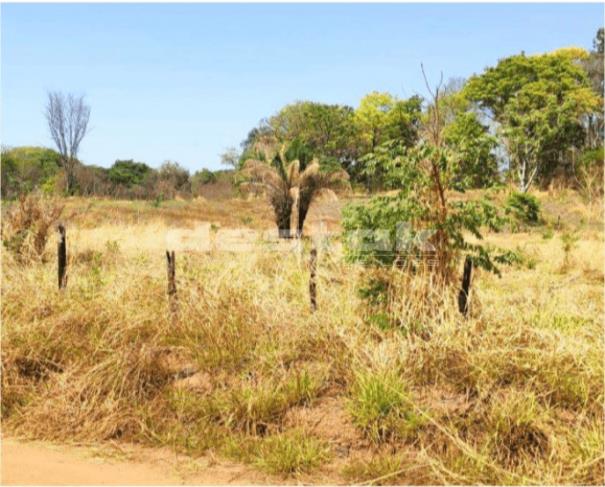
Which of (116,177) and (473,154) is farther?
(116,177)

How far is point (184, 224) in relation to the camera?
19625mm

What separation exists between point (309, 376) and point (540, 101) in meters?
32.4

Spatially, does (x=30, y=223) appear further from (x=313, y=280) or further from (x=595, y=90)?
(x=595, y=90)

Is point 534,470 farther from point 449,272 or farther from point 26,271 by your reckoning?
point 26,271

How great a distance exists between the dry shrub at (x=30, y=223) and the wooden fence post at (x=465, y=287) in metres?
6.44

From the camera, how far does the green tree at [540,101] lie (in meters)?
32.3

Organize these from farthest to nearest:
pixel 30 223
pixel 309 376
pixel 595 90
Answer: pixel 595 90 < pixel 30 223 < pixel 309 376

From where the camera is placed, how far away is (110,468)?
4672mm

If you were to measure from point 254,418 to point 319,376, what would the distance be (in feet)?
2.22

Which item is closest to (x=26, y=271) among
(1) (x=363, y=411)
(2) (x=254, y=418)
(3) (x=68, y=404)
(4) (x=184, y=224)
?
(3) (x=68, y=404)

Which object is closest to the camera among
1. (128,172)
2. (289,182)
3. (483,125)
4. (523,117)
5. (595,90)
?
(289,182)

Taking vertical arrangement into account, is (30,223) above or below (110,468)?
above

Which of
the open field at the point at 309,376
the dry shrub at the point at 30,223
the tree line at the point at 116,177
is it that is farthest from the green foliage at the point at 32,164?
the open field at the point at 309,376

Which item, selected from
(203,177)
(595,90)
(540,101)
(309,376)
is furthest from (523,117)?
(309,376)
